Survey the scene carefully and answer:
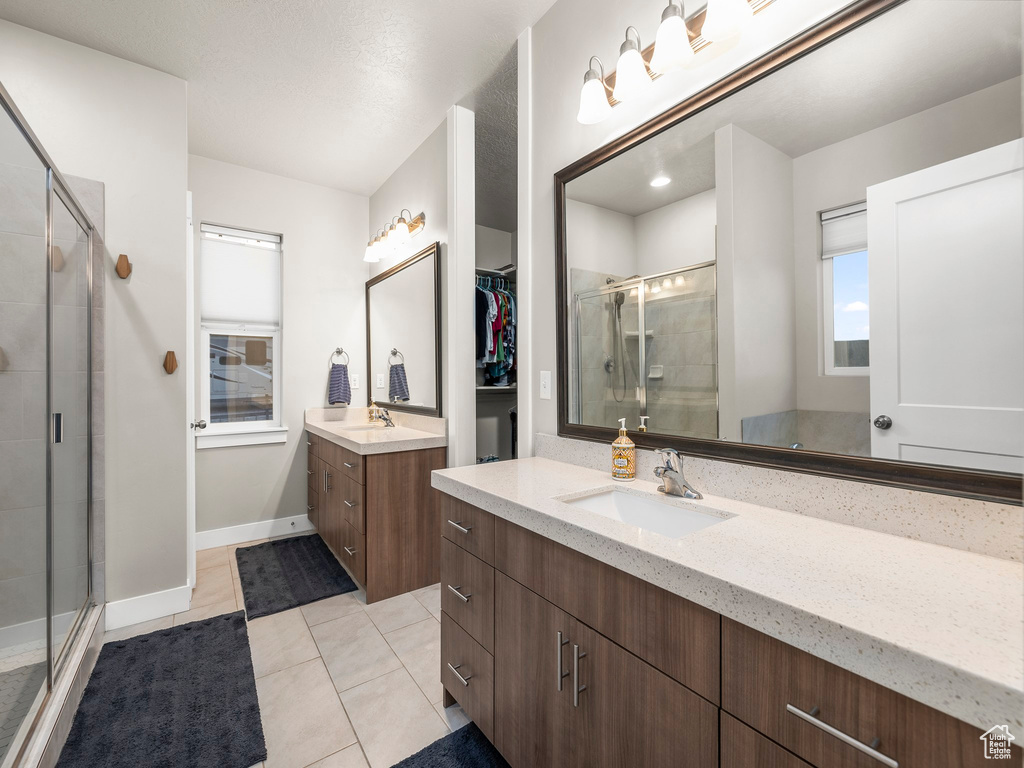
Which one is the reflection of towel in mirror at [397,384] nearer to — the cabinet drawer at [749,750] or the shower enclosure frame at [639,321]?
the shower enclosure frame at [639,321]

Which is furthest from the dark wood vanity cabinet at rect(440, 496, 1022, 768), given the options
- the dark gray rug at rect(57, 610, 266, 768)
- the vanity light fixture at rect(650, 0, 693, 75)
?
the vanity light fixture at rect(650, 0, 693, 75)

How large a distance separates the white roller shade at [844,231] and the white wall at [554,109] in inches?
21.7

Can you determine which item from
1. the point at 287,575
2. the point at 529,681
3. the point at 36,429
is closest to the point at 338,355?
the point at 287,575

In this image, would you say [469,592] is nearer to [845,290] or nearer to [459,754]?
[459,754]

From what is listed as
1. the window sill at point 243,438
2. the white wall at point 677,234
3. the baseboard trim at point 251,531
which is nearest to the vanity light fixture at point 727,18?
the white wall at point 677,234

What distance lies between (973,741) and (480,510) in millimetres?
1050

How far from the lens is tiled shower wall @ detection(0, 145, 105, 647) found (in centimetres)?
119

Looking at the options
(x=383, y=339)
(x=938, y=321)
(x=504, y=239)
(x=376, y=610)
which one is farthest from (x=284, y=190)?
(x=938, y=321)

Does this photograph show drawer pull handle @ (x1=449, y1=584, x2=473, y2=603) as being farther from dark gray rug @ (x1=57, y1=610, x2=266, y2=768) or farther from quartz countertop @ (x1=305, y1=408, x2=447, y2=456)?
quartz countertop @ (x1=305, y1=408, x2=447, y2=456)

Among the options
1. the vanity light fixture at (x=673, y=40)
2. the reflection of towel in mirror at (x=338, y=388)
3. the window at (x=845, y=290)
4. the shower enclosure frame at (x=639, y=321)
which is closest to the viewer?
the window at (x=845, y=290)

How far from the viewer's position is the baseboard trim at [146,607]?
2.12 metres

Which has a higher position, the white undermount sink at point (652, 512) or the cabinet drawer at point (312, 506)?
the white undermount sink at point (652, 512)

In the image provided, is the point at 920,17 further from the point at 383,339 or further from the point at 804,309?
the point at 383,339

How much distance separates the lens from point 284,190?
3.37m
